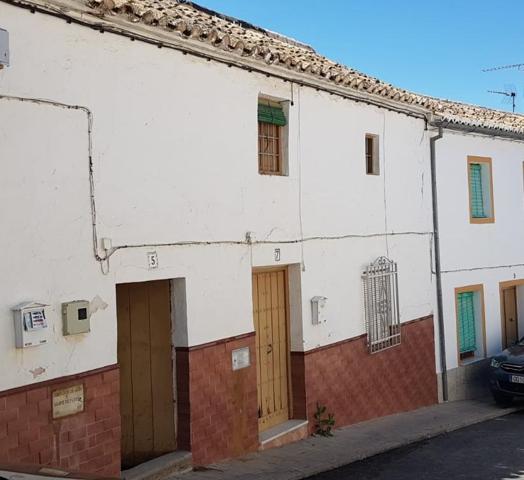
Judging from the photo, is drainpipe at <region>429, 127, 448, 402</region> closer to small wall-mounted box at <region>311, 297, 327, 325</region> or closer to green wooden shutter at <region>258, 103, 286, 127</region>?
small wall-mounted box at <region>311, 297, 327, 325</region>

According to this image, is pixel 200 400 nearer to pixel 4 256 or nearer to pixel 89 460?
pixel 89 460

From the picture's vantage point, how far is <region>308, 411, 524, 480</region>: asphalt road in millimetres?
8305

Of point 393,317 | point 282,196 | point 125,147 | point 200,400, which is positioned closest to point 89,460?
point 200,400

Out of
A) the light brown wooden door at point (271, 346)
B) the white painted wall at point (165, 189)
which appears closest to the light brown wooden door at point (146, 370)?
the white painted wall at point (165, 189)

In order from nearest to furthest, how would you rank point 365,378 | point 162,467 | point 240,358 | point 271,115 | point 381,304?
point 162,467 → point 240,358 → point 271,115 → point 365,378 → point 381,304

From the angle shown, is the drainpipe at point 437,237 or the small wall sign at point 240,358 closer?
the small wall sign at point 240,358

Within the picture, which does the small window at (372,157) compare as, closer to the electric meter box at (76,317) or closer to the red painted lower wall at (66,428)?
the red painted lower wall at (66,428)

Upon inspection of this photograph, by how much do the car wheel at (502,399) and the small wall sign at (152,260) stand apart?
8084 mm

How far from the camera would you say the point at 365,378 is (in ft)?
37.0

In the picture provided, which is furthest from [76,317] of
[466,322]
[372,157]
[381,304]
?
[466,322]

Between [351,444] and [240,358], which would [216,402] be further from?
[351,444]

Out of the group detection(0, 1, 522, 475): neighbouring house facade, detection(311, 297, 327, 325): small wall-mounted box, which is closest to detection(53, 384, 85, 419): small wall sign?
detection(0, 1, 522, 475): neighbouring house facade

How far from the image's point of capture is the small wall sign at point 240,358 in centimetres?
857

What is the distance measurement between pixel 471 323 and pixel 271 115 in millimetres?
7226
